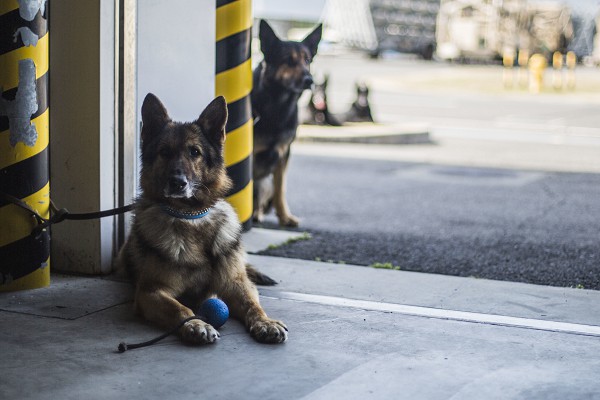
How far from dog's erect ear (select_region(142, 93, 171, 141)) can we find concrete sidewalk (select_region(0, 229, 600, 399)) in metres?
1.01

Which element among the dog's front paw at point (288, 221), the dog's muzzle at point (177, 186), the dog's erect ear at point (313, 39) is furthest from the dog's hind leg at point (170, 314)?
the dog's erect ear at point (313, 39)

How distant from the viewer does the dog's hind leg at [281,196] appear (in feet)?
26.0

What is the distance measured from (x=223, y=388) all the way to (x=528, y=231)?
4.83 meters

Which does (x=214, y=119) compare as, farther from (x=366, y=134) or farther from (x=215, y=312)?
(x=366, y=134)

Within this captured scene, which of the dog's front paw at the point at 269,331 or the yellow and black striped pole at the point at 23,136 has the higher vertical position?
the yellow and black striped pole at the point at 23,136

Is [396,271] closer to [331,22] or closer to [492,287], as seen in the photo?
[492,287]

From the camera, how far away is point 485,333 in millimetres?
4551

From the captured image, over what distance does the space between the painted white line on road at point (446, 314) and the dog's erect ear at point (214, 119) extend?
1079mm

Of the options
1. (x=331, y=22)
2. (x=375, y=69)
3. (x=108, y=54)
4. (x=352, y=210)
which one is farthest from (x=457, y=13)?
(x=108, y=54)

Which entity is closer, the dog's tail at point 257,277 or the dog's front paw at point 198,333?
the dog's front paw at point 198,333

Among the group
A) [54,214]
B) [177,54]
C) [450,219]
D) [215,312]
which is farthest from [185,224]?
[450,219]

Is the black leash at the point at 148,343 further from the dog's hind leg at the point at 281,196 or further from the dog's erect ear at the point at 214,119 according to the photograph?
the dog's hind leg at the point at 281,196

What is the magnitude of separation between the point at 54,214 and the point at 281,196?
118 inches

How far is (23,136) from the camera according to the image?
4.95 metres
